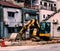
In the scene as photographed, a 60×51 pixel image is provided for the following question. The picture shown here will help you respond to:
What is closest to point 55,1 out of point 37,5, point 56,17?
point 37,5

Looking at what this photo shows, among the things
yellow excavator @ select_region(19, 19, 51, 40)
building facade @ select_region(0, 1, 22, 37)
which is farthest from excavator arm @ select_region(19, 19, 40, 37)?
building facade @ select_region(0, 1, 22, 37)

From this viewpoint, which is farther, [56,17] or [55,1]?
[55,1]

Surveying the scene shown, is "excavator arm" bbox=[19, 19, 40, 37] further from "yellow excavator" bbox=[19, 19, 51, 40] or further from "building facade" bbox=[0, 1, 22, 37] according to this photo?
"building facade" bbox=[0, 1, 22, 37]

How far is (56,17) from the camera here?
45875 mm

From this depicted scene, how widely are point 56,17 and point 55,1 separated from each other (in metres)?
11.9

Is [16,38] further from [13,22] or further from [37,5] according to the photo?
[37,5]

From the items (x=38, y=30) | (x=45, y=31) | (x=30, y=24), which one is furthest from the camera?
(x=45, y=31)

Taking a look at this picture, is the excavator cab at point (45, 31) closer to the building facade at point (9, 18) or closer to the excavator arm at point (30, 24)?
the excavator arm at point (30, 24)

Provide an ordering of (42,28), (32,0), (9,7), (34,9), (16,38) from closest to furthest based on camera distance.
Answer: (16,38), (42,28), (9,7), (34,9), (32,0)

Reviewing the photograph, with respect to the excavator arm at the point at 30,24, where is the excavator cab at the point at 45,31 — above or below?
below

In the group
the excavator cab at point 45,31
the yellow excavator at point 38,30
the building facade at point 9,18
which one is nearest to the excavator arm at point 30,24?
the yellow excavator at point 38,30

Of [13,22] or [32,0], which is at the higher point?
[32,0]

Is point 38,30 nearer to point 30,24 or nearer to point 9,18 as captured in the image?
point 30,24

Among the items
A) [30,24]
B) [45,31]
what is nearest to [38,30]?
[45,31]
